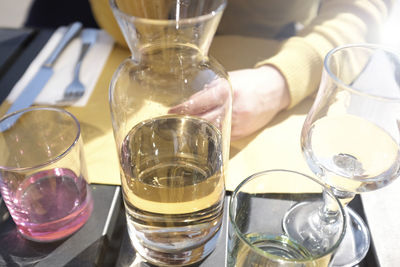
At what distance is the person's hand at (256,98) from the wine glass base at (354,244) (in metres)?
0.14

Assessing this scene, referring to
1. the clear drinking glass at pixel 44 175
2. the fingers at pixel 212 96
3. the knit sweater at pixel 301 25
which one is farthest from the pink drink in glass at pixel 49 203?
the knit sweater at pixel 301 25

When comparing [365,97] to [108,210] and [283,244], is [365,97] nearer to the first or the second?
[283,244]

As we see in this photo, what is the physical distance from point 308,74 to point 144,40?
267 mm

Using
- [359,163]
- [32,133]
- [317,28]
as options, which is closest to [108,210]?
[32,133]

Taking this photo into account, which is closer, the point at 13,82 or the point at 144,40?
the point at 144,40

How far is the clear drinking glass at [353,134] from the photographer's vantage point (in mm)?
324

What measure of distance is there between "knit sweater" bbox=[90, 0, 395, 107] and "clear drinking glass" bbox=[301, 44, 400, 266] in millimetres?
138

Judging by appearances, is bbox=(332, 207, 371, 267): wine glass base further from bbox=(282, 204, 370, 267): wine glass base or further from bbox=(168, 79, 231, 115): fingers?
bbox=(168, 79, 231, 115): fingers

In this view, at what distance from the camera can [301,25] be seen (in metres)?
0.70

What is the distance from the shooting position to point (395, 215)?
39 centimetres

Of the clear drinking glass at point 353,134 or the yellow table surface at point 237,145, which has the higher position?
the clear drinking glass at point 353,134

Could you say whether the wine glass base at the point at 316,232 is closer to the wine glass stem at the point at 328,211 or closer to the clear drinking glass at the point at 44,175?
the wine glass stem at the point at 328,211

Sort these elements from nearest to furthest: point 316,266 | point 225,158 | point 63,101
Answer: point 316,266 < point 225,158 < point 63,101

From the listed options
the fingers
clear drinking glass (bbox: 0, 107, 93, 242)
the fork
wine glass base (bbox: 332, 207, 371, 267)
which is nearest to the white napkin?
the fork
